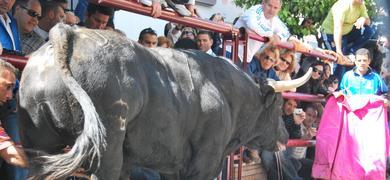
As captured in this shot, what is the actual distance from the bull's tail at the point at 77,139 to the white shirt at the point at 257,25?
2465mm

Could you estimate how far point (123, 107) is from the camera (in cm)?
291

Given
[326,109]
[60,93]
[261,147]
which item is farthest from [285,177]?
[60,93]

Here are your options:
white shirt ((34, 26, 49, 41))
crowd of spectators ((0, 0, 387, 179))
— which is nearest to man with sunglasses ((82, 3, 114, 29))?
crowd of spectators ((0, 0, 387, 179))

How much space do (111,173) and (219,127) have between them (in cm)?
84

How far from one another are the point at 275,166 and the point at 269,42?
3.62 ft

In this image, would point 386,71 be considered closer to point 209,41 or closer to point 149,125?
point 209,41

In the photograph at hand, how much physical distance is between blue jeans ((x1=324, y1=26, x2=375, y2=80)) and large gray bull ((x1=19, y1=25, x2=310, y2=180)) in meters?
3.62

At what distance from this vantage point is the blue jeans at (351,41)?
23.6 ft

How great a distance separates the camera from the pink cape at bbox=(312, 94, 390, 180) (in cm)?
553

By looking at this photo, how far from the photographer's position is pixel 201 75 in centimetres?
357

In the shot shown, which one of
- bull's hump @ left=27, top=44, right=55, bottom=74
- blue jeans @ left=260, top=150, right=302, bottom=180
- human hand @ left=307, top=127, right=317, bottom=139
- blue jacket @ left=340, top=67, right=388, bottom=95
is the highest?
bull's hump @ left=27, top=44, right=55, bottom=74

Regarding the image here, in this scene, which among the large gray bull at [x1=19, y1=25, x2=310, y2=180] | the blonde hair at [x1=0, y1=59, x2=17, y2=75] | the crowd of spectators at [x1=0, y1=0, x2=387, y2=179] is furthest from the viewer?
the crowd of spectators at [x1=0, y1=0, x2=387, y2=179]

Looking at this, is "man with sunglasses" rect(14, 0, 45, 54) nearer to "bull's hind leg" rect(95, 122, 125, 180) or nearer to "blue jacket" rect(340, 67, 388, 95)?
"bull's hind leg" rect(95, 122, 125, 180)

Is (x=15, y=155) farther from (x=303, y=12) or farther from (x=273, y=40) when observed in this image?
(x=303, y=12)
